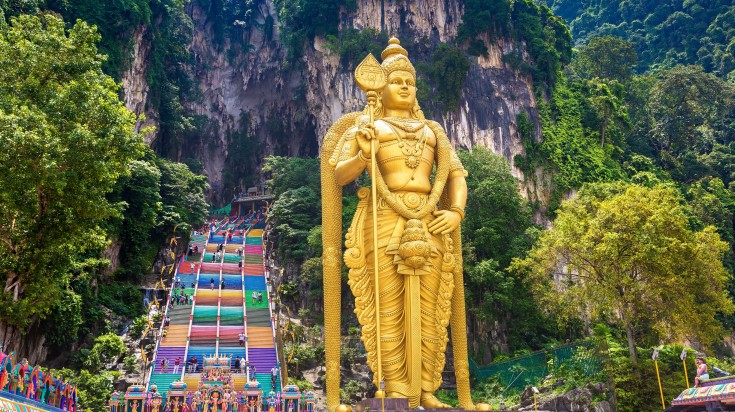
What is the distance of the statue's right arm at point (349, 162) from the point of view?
24.5 feet

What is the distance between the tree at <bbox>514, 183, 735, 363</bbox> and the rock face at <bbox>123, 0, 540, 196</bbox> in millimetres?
12500

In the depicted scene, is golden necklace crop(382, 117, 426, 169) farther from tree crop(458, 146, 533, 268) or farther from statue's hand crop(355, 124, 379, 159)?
tree crop(458, 146, 533, 268)

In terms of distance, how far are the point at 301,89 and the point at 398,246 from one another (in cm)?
2658

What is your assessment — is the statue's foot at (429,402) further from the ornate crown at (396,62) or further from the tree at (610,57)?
the tree at (610,57)

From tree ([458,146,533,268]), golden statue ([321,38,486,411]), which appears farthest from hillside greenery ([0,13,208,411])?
tree ([458,146,533,268])

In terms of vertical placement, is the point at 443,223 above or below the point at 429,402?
above

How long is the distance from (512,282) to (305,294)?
7.09 meters

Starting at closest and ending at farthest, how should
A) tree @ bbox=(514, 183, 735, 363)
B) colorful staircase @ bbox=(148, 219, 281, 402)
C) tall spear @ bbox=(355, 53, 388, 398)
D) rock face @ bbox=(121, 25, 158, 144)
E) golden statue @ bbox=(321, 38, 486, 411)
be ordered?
tall spear @ bbox=(355, 53, 388, 398) → golden statue @ bbox=(321, 38, 486, 411) → tree @ bbox=(514, 183, 735, 363) → colorful staircase @ bbox=(148, 219, 281, 402) → rock face @ bbox=(121, 25, 158, 144)

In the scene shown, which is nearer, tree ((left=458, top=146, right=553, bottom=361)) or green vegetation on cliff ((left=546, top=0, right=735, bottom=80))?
tree ((left=458, top=146, right=553, bottom=361))

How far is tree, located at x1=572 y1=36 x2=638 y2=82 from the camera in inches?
1270

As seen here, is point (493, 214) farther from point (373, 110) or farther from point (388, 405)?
point (388, 405)

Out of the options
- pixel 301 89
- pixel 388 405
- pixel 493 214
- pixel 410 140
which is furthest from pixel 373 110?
pixel 301 89

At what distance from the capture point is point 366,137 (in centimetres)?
727

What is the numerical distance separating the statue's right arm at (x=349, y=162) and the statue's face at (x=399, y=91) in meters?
0.63
